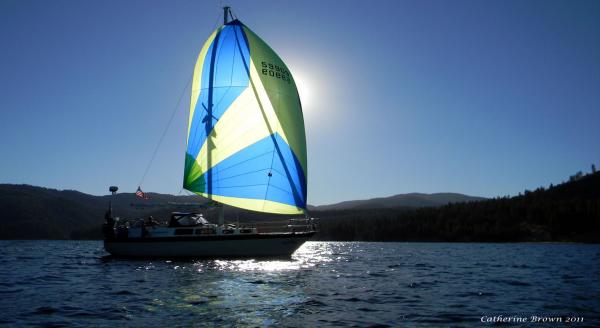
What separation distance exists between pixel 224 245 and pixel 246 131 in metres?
9.59

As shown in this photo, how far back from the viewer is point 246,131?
38469mm

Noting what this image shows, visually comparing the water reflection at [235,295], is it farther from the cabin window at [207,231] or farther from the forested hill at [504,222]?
the forested hill at [504,222]

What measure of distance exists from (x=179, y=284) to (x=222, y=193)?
1654 cm

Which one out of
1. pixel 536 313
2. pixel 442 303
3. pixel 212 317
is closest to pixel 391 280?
pixel 442 303

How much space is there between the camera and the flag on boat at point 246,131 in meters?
38.0

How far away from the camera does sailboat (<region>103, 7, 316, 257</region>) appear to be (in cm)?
3784

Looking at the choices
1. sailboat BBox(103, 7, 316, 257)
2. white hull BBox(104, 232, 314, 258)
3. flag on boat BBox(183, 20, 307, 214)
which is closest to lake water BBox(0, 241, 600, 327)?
white hull BBox(104, 232, 314, 258)

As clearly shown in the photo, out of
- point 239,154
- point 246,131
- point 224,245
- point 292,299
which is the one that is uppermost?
point 246,131

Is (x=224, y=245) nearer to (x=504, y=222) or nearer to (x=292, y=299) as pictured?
(x=292, y=299)

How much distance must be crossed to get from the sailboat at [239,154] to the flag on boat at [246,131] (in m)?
0.08

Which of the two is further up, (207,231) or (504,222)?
(207,231)

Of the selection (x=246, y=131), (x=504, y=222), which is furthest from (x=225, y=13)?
(x=504, y=222)

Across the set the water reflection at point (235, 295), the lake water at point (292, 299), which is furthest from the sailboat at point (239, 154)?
the lake water at point (292, 299)

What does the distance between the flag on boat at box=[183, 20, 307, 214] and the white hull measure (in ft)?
8.04
